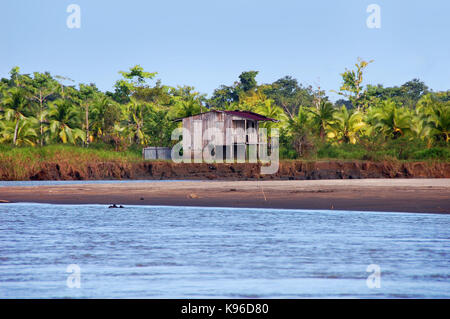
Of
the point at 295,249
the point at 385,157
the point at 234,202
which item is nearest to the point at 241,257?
the point at 295,249

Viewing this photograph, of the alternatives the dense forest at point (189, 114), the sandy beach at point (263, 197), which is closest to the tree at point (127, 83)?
the dense forest at point (189, 114)

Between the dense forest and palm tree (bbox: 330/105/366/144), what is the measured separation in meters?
0.08

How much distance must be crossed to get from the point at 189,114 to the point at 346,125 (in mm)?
14365

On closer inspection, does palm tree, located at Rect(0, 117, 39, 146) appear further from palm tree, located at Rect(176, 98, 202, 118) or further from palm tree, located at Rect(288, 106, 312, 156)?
palm tree, located at Rect(288, 106, 312, 156)

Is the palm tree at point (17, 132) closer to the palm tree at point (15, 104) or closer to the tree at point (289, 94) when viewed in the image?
the palm tree at point (15, 104)

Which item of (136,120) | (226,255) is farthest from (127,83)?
(226,255)

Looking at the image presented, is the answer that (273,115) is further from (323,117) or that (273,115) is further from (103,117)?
(103,117)

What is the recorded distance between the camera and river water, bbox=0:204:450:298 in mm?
9234

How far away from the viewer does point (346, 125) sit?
53344 millimetres

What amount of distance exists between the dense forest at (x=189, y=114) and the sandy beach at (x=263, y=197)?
61.5 ft

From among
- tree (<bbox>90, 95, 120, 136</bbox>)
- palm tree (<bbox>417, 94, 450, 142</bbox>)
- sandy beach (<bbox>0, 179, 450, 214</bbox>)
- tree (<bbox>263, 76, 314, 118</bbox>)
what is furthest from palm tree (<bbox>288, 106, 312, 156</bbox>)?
tree (<bbox>263, 76, 314, 118</bbox>)

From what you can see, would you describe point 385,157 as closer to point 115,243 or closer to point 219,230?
point 219,230

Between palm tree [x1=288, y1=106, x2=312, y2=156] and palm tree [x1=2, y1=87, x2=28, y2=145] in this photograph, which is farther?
palm tree [x1=2, y1=87, x2=28, y2=145]

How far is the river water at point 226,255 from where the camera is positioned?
364 inches
